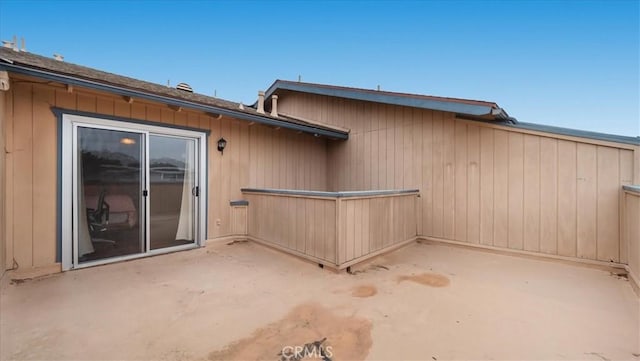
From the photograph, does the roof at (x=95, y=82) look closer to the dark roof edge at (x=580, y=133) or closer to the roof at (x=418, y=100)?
the roof at (x=418, y=100)

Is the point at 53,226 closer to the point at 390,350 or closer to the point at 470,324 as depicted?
the point at 390,350

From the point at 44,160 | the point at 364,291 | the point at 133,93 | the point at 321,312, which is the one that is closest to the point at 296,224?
the point at 364,291

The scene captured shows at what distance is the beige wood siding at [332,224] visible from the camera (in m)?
3.46

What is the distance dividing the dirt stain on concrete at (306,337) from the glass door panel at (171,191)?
305 centimetres

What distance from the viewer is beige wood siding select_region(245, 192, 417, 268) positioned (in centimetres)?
346

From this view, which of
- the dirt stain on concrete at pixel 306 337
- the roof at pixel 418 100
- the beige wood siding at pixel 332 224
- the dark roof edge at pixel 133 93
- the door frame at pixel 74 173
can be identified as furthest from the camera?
the roof at pixel 418 100

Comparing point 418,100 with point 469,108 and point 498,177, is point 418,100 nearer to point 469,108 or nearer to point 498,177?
point 469,108

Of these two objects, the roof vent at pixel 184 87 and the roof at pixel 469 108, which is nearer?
the roof at pixel 469 108

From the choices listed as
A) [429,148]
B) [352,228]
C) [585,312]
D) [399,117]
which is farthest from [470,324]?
[399,117]

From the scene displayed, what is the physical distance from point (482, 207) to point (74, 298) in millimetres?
5906

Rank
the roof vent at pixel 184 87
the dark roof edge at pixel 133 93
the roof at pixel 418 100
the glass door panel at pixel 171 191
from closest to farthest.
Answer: the dark roof edge at pixel 133 93, the roof at pixel 418 100, the glass door panel at pixel 171 191, the roof vent at pixel 184 87

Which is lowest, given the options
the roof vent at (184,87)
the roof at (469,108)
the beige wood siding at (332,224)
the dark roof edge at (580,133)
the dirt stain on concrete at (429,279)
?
the dirt stain on concrete at (429,279)

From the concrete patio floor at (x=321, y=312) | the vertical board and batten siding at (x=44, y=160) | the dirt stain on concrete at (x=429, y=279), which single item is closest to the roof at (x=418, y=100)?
the concrete patio floor at (x=321, y=312)

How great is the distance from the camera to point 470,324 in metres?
2.14
